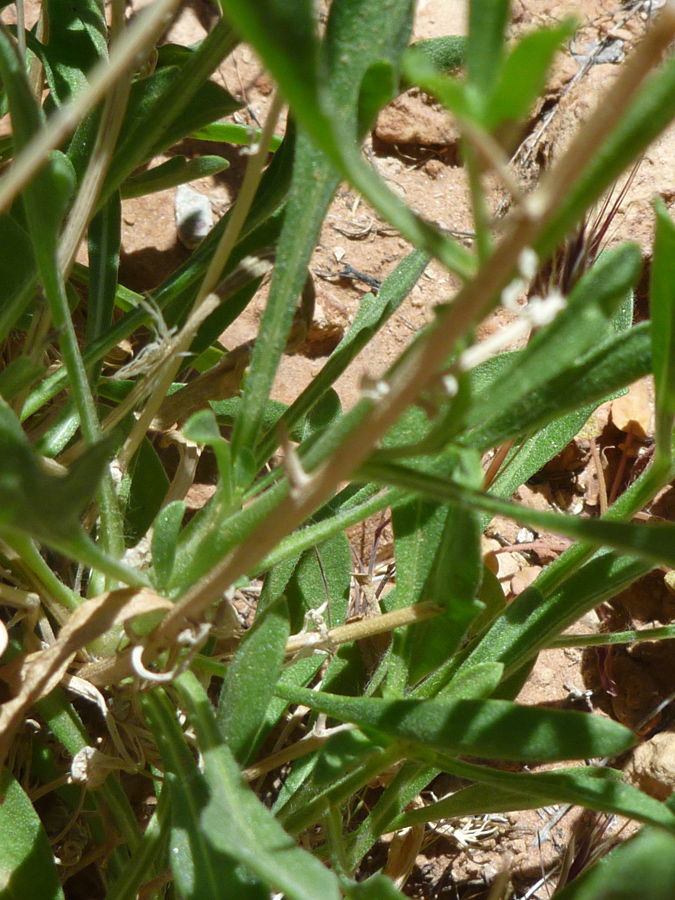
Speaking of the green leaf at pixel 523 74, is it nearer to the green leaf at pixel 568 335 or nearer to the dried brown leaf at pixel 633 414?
the green leaf at pixel 568 335

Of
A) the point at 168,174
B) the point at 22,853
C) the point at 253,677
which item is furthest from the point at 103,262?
the point at 22,853

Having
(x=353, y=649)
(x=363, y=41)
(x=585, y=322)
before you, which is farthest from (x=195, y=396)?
(x=585, y=322)

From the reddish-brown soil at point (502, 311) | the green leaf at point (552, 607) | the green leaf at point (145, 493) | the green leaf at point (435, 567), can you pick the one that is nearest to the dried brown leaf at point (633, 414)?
the reddish-brown soil at point (502, 311)

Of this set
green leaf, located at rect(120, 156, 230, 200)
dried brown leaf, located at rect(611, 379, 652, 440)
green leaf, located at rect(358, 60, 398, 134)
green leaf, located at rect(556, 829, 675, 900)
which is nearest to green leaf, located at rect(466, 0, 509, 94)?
green leaf, located at rect(358, 60, 398, 134)

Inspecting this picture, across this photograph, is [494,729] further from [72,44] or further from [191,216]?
[191,216]

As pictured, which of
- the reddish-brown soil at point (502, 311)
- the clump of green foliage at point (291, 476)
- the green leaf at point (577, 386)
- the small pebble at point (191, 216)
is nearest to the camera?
the clump of green foliage at point (291, 476)

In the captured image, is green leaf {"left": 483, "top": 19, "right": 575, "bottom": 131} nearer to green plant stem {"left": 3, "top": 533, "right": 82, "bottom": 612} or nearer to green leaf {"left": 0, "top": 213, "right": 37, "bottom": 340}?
green plant stem {"left": 3, "top": 533, "right": 82, "bottom": 612}

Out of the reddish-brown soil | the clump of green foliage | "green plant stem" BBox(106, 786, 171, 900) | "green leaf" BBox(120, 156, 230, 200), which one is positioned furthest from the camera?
the reddish-brown soil
